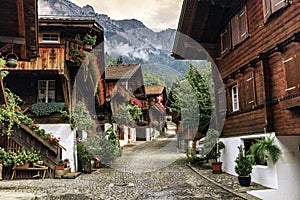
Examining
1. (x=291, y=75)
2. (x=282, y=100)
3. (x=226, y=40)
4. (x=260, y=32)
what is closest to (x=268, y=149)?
(x=282, y=100)

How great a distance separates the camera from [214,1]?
1295 centimetres

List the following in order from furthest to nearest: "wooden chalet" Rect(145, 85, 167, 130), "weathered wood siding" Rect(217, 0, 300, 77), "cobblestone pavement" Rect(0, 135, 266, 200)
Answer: "wooden chalet" Rect(145, 85, 167, 130) → "cobblestone pavement" Rect(0, 135, 266, 200) → "weathered wood siding" Rect(217, 0, 300, 77)

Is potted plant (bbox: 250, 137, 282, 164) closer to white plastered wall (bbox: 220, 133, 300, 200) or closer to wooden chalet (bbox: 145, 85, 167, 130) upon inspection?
white plastered wall (bbox: 220, 133, 300, 200)

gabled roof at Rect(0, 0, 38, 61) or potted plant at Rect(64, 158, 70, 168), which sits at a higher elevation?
gabled roof at Rect(0, 0, 38, 61)

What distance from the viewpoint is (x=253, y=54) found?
11.1 m

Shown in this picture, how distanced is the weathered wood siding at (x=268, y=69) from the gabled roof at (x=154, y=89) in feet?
100

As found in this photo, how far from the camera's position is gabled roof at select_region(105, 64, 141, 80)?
2930 centimetres

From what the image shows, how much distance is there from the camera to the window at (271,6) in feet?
29.5

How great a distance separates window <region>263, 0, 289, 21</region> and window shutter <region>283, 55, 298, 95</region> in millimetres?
1538

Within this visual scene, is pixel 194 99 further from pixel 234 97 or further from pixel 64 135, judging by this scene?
pixel 64 135

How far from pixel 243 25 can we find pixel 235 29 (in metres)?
0.68

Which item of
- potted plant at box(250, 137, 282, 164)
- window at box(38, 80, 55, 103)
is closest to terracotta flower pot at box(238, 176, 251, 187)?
potted plant at box(250, 137, 282, 164)

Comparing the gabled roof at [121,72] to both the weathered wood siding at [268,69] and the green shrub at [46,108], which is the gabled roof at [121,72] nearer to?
the green shrub at [46,108]

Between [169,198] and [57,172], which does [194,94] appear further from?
[169,198]
